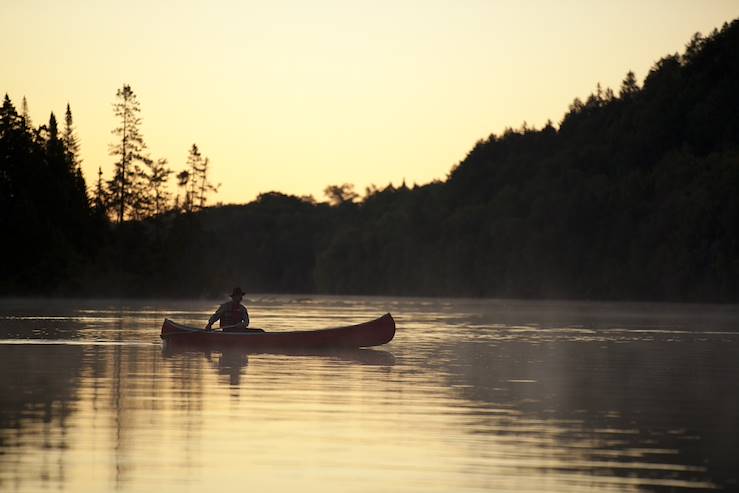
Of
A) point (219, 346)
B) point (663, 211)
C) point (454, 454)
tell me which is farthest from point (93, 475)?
point (663, 211)

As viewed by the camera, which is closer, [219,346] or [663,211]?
[219,346]

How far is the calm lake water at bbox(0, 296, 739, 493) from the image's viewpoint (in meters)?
15.1

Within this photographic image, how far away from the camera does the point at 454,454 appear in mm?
16906

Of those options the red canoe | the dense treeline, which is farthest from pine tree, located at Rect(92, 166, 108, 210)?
the red canoe

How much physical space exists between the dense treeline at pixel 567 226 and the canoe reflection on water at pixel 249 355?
279 feet

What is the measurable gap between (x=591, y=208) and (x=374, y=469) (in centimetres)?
14597

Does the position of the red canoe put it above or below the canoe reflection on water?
above

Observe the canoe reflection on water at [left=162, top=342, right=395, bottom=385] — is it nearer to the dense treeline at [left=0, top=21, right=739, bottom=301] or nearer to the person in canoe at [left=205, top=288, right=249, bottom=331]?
the person in canoe at [left=205, top=288, right=249, bottom=331]

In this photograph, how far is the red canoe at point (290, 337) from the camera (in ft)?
130

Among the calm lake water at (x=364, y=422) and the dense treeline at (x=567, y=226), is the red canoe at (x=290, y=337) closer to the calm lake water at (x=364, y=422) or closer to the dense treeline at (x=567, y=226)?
the calm lake water at (x=364, y=422)

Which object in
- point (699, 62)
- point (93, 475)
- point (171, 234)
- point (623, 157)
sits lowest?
point (93, 475)

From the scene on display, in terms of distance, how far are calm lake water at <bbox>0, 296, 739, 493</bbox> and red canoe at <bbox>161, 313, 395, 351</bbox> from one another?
51 centimetres

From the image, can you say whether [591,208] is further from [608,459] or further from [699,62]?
[608,459]

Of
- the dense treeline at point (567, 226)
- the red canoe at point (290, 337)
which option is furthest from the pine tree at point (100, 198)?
the red canoe at point (290, 337)
